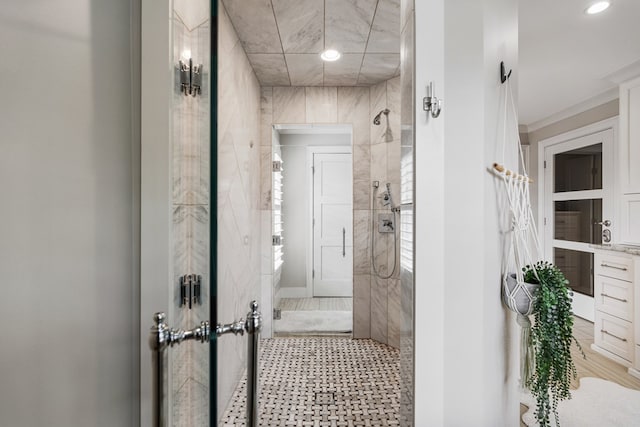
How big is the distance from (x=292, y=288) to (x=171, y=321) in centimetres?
373

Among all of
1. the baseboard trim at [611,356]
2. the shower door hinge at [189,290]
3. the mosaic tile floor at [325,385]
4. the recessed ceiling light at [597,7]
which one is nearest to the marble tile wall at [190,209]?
the shower door hinge at [189,290]

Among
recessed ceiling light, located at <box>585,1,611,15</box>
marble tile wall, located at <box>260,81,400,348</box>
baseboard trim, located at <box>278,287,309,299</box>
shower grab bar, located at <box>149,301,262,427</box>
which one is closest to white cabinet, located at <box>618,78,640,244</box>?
recessed ceiling light, located at <box>585,1,611,15</box>

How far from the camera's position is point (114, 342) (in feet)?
2.67

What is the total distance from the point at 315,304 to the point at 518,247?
316cm

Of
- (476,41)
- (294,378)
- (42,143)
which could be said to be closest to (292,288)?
(294,378)

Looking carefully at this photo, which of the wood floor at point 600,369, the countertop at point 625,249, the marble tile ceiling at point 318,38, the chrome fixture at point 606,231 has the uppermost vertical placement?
the marble tile ceiling at point 318,38

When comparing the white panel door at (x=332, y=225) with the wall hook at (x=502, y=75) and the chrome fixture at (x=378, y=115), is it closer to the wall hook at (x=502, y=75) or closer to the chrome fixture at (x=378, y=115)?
the chrome fixture at (x=378, y=115)

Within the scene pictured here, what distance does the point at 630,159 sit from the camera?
2.88 meters

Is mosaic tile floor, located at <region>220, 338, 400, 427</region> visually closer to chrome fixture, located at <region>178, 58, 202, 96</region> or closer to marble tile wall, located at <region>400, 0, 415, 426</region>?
marble tile wall, located at <region>400, 0, 415, 426</region>

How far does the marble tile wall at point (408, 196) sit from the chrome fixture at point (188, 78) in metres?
0.77

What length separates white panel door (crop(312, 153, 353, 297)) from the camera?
4.38m

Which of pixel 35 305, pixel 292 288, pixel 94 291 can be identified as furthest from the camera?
pixel 292 288

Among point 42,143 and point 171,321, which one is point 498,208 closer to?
point 171,321

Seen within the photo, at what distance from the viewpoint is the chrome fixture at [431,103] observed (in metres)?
1.17
